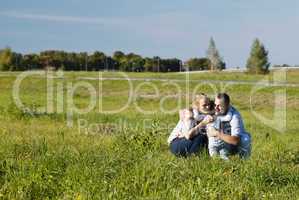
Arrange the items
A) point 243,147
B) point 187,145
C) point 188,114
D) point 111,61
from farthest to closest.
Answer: point 111,61
point 188,114
point 187,145
point 243,147

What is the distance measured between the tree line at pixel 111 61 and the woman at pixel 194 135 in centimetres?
6436

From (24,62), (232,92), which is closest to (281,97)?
(232,92)

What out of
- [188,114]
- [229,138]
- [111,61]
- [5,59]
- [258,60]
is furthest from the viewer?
[111,61]

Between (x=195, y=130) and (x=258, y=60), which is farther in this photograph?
(x=258, y=60)

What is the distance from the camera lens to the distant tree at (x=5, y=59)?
77.6 meters

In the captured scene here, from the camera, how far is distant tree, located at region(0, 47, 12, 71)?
7762 cm

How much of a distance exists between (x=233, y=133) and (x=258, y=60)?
65470 mm

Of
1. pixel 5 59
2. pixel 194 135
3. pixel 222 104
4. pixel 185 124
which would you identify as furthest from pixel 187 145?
pixel 5 59

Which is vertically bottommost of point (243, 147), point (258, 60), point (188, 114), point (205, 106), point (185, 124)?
point (243, 147)

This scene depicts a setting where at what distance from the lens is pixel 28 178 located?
6.95m

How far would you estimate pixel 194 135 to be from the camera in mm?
9836

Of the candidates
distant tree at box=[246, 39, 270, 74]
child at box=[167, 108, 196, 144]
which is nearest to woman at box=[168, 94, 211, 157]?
child at box=[167, 108, 196, 144]

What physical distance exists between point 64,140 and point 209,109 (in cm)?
366

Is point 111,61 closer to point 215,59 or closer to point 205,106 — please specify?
point 215,59
